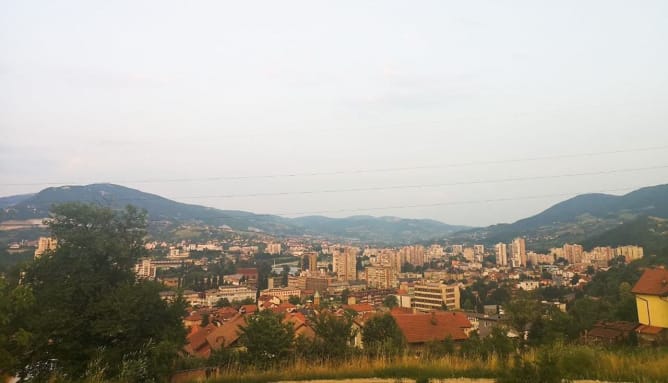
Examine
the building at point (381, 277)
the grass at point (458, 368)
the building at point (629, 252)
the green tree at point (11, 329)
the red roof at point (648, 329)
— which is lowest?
the building at point (381, 277)

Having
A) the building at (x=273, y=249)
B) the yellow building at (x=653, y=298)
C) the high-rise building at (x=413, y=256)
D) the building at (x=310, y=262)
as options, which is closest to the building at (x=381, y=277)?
the building at (x=310, y=262)

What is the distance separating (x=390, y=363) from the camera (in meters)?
5.82

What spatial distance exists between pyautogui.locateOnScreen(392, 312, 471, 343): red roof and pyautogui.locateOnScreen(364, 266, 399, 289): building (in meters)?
51.4

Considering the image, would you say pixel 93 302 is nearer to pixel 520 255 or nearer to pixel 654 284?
pixel 654 284

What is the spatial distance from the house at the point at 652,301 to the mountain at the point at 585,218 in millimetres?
76243

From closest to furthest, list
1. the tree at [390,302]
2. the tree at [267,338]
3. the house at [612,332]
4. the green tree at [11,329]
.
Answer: the green tree at [11,329], the tree at [267,338], the house at [612,332], the tree at [390,302]

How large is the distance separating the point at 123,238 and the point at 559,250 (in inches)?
3641

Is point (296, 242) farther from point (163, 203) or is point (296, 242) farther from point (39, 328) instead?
point (39, 328)

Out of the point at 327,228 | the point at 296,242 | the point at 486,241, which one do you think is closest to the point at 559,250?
the point at 486,241

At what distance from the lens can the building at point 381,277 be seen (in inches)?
3110

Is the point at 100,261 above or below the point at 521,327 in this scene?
above

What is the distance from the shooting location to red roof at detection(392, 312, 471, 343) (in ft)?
78.7

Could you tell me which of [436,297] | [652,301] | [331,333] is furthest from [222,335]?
[436,297]

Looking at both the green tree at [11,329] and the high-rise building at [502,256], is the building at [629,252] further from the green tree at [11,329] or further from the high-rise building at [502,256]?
the green tree at [11,329]
